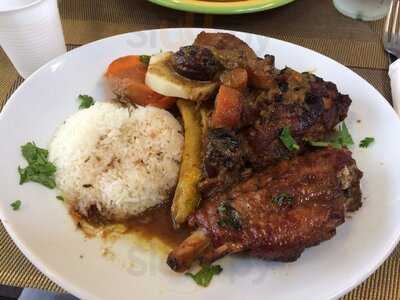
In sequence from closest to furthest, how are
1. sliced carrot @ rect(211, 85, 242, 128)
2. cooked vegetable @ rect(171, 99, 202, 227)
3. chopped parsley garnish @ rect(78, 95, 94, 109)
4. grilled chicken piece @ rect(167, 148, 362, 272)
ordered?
grilled chicken piece @ rect(167, 148, 362, 272) < cooked vegetable @ rect(171, 99, 202, 227) < sliced carrot @ rect(211, 85, 242, 128) < chopped parsley garnish @ rect(78, 95, 94, 109)

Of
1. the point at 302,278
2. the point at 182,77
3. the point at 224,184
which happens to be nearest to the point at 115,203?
the point at 224,184

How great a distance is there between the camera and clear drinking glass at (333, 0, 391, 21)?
3.65 m

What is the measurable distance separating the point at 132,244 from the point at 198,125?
74 cm

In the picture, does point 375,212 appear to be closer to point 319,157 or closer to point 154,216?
point 319,157

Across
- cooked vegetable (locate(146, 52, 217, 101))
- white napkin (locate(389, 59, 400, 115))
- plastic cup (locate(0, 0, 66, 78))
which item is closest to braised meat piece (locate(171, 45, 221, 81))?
cooked vegetable (locate(146, 52, 217, 101))

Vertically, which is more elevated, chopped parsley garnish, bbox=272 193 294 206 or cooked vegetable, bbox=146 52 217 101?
cooked vegetable, bbox=146 52 217 101

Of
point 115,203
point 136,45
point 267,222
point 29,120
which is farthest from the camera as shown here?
point 136,45

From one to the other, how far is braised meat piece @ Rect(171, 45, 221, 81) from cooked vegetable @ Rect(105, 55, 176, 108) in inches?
12.0

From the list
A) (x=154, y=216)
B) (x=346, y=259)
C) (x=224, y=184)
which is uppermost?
(x=224, y=184)

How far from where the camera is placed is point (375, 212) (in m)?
2.13

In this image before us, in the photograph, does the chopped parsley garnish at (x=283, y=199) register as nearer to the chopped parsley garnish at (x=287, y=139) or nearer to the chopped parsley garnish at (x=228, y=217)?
the chopped parsley garnish at (x=228, y=217)

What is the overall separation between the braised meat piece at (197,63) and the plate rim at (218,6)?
2.70 feet

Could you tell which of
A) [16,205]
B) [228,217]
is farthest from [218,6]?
[16,205]

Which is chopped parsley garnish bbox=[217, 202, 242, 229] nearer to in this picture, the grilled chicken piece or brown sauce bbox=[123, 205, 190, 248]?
the grilled chicken piece
